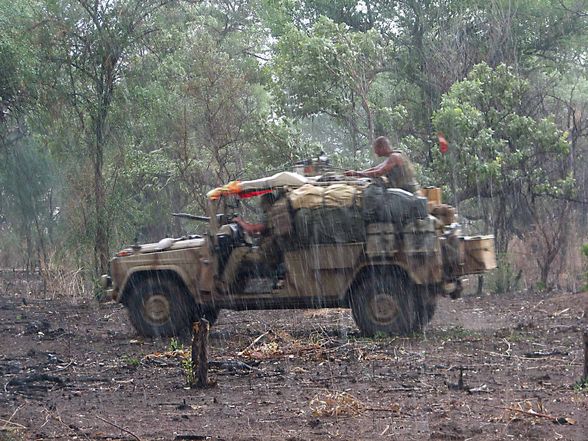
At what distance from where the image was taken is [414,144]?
22.5 meters

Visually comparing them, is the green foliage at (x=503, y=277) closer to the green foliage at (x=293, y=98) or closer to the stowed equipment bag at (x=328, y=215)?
the green foliage at (x=293, y=98)

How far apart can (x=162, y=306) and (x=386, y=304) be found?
3.14m

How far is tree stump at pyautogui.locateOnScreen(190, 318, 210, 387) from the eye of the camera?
9133 mm

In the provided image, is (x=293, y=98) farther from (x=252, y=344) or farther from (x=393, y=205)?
(x=252, y=344)

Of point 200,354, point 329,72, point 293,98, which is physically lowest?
point 200,354

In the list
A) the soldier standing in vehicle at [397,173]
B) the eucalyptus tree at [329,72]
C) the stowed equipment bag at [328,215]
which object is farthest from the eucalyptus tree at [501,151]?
the stowed equipment bag at [328,215]

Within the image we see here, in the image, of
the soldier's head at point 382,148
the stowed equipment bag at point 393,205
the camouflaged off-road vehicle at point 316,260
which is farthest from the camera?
the soldier's head at point 382,148

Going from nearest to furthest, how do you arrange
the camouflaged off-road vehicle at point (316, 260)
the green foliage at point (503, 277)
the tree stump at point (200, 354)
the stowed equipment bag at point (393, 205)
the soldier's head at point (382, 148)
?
1. the tree stump at point (200, 354)
2. the stowed equipment bag at point (393, 205)
3. the camouflaged off-road vehicle at point (316, 260)
4. the soldier's head at point (382, 148)
5. the green foliage at point (503, 277)

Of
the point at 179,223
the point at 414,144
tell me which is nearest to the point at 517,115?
the point at 414,144

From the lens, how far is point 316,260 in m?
12.9

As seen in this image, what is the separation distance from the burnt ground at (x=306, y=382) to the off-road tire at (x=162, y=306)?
0.33 m

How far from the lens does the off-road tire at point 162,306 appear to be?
44.8 feet

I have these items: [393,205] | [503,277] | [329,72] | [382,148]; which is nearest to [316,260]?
[393,205]

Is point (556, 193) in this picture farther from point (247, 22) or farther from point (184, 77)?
point (247, 22)
